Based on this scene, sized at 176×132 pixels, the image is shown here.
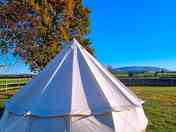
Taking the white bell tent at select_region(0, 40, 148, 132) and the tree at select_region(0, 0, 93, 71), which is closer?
the white bell tent at select_region(0, 40, 148, 132)

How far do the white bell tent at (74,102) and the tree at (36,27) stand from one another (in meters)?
16.9

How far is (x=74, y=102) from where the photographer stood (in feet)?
34.3

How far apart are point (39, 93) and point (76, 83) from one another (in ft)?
3.45

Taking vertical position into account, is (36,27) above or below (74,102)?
above

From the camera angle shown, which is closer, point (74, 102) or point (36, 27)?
point (74, 102)

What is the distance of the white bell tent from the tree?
1686cm

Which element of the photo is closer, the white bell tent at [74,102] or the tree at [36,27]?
the white bell tent at [74,102]

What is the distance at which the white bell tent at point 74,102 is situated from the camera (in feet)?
33.4

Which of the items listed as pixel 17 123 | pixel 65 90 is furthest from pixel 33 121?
pixel 65 90

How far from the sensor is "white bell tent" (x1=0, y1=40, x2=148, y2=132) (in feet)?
33.4

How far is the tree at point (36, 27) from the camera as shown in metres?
28.1

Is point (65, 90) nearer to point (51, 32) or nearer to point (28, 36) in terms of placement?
point (28, 36)

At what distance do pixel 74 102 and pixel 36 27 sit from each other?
1897 centimetres

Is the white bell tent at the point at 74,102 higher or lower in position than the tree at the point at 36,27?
lower
